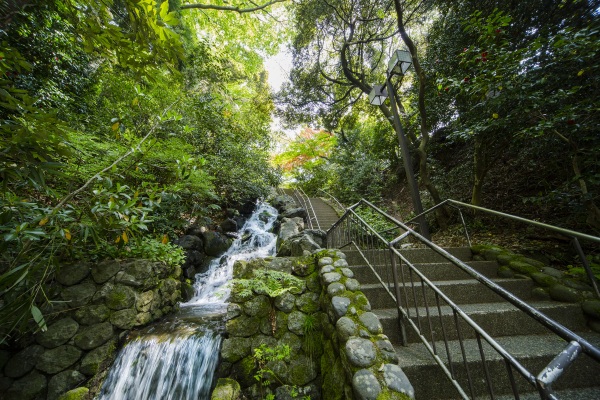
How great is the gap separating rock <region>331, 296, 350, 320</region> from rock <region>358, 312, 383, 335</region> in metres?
0.19

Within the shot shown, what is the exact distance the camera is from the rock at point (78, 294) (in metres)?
3.80

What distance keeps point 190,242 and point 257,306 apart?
164 inches

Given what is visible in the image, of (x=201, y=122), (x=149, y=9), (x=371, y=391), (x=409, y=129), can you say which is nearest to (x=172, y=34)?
(x=149, y=9)

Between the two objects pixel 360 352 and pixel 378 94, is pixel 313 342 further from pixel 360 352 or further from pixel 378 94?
pixel 378 94

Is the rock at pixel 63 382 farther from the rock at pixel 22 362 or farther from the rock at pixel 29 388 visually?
the rock at pixel 22 362

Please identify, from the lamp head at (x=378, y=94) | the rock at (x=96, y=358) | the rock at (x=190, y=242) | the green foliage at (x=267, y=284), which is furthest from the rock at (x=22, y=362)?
the lamp head at (x=378, y=94)

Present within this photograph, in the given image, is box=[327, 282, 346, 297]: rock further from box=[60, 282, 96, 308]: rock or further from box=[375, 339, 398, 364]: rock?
box=[60, 282, 96, 308]: rock

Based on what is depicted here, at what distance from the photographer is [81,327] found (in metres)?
3.76

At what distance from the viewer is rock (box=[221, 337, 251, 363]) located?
2.89 m

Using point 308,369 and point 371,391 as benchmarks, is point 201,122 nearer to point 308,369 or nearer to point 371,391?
point 308,369

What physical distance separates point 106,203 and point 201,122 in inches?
214

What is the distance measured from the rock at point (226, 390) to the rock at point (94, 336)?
2545 mm

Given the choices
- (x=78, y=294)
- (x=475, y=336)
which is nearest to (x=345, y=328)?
(x=475, y=336)

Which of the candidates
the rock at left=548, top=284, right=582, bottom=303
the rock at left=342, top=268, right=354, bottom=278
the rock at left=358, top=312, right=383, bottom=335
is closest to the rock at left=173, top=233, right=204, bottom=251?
the rock at left=342, top=268, right=354, bottom=278
